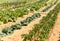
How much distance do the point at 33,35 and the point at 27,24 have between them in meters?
4.81

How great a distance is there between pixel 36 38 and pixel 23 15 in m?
9.91

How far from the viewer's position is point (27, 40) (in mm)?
11930

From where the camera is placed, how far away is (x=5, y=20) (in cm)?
1786

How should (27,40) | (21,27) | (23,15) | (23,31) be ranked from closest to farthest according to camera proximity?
(27,40) → (23,31) → (21,27) → (23,15)

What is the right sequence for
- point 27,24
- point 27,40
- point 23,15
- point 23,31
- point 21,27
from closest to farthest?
point 27,40 → point 23,31 → point 21,27 → point 27,24 → point 23,15

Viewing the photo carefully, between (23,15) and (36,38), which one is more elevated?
(36,38)

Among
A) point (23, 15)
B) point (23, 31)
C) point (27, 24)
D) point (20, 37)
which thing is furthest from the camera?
point (23, 15)

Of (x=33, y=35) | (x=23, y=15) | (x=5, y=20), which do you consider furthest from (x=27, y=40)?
(x=23, y=15)

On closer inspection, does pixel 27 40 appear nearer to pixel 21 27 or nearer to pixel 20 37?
pixel 20 37

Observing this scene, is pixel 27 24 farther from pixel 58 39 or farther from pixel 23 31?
pixel 58 39

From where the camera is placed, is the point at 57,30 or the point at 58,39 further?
the point at 57,30

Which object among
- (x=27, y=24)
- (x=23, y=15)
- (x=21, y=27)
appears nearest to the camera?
(x=21, y=27)

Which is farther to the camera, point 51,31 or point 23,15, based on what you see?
point 23,15

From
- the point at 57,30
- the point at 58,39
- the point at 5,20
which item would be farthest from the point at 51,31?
the point at 5,20
